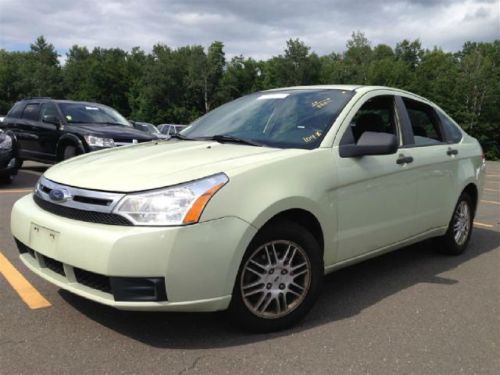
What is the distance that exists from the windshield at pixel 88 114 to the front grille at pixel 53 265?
24.7 feet

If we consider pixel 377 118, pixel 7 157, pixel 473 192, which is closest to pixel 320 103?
pixel 377 118

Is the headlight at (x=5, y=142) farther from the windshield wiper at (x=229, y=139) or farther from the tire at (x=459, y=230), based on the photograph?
the tire at (x=459, y=230)

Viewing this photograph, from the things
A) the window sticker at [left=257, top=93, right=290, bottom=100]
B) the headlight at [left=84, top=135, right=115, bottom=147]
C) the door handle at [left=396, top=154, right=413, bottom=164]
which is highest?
the window sticker at [left=257, top=93, right=290, bottom=100]

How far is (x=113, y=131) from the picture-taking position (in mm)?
9492

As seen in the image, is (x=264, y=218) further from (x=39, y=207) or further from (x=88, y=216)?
(x=39, y=207)

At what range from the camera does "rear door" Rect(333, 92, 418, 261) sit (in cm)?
355

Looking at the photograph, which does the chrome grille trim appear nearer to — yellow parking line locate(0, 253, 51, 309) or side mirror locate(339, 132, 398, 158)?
yellow parking line locate(0, 253, 51, 309)

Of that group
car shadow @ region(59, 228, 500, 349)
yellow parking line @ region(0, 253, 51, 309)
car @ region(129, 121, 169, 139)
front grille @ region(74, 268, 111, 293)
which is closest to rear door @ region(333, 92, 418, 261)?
car shadow @ region(59, 228, 500, 349)

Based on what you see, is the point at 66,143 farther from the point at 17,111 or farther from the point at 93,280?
the point at 93,280

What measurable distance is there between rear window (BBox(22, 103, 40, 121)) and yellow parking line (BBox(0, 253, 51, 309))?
711cm

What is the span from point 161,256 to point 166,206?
0.27 meters

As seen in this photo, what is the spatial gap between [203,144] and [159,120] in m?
61.7

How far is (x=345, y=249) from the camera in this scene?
3596mm

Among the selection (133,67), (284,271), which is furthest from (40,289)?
(133,67)
